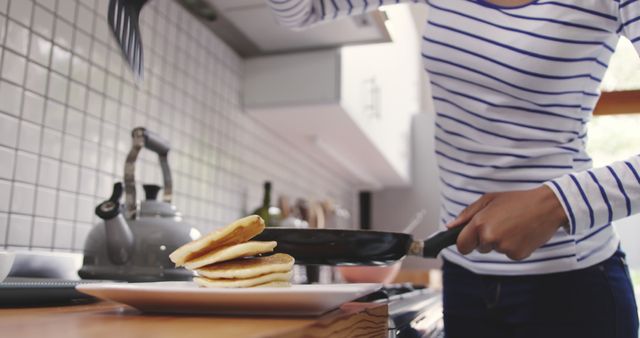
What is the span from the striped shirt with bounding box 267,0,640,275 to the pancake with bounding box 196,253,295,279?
Answer: 387 millimetres

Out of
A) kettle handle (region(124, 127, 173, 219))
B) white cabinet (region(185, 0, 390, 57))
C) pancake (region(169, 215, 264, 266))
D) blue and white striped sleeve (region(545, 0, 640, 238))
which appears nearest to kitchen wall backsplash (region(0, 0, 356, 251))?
white cabinet (region(185, 0, 390, 57))

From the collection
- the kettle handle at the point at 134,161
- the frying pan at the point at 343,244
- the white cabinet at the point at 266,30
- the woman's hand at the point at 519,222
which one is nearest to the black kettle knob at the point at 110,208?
the kettle handle at the point at 134,161

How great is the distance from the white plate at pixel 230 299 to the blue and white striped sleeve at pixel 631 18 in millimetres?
459

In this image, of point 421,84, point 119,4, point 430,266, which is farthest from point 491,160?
point 421,84

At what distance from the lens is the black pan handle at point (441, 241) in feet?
2.28

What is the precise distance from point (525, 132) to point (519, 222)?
0.22m

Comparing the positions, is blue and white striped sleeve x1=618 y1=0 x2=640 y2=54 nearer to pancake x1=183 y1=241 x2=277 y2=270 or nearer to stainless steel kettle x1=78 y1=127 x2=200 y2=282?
pancake x1=183 y1=241 x2=277 y2=270

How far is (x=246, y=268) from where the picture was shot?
20.5 inches

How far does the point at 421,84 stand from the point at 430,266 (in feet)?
4.58

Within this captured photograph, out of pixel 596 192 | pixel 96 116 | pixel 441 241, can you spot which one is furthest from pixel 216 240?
pixel 96 116

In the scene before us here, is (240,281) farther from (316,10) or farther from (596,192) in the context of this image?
(316,10)

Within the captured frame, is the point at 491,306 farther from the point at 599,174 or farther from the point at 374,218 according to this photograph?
the point at 374,218

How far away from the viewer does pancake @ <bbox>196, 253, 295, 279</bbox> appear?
52 cm

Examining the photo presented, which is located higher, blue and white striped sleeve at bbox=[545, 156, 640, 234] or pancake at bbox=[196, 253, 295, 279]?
blue and white striped sleeve at bbox=[545, 156, 640, 234]
